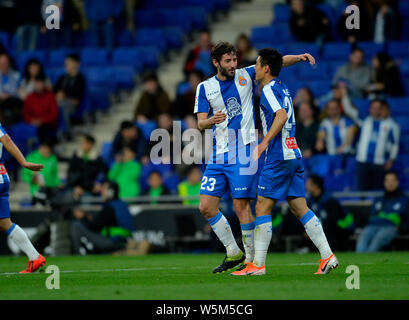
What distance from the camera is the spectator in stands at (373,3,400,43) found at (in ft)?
65.0

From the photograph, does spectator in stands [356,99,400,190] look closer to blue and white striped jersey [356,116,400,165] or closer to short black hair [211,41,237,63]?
blue and white striped jersey [356,116,400,165]

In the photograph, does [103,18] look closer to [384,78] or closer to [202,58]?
[202,58]

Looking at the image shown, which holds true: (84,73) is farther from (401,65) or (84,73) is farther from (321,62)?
(401,65)

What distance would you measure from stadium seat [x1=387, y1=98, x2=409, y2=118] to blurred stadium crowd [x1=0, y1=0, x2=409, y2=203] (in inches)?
0.8

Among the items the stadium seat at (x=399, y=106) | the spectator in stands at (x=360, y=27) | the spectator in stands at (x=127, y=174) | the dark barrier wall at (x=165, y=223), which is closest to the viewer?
the dark barrier wall at (x=165, y=223)

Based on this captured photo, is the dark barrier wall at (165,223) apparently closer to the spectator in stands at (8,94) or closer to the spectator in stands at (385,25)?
the spectator in stands at (8,94)

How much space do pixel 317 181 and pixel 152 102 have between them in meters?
5.30

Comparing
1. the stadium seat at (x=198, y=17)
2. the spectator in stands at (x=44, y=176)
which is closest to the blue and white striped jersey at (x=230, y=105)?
the spectator in stands at (x=44, y=176)

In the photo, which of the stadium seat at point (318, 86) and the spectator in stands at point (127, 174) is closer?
the spectator in stands at point (127, 174)

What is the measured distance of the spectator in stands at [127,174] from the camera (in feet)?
60.2

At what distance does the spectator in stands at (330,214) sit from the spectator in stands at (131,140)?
4242 millimetres

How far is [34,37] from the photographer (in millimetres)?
23516
